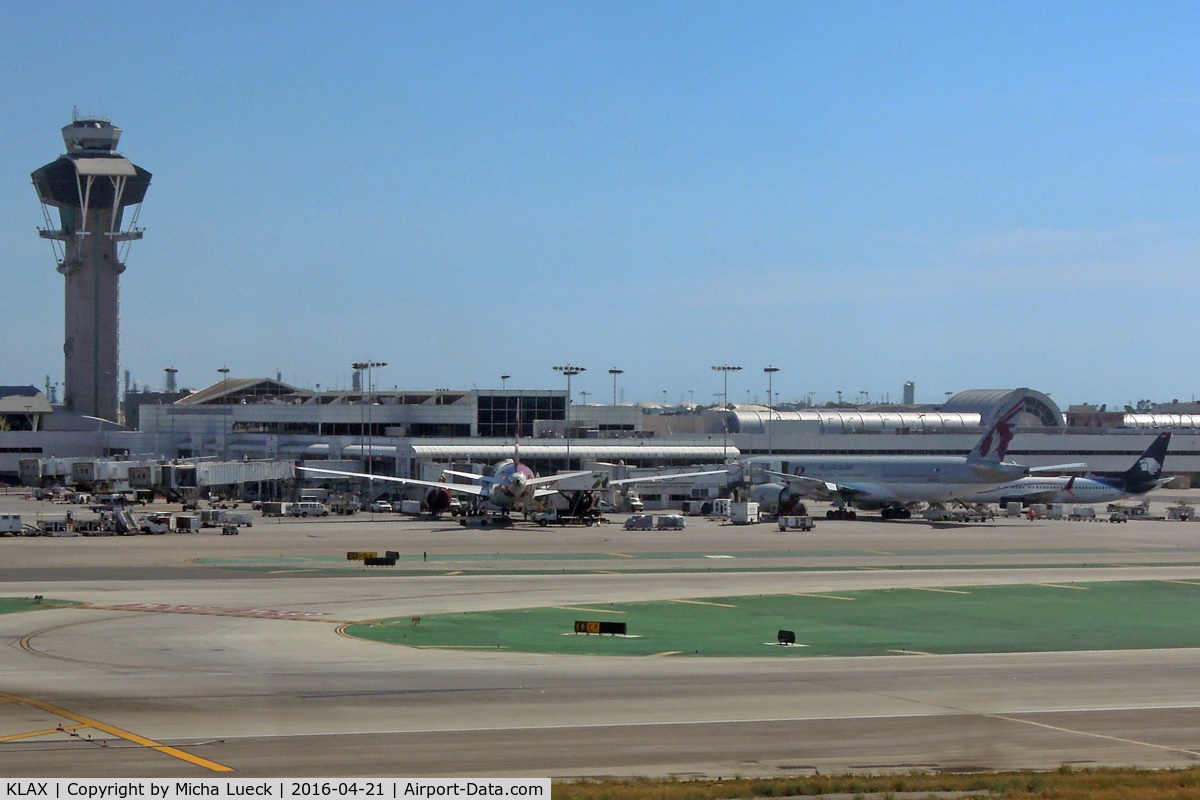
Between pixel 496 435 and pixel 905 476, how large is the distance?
5170 centimetres

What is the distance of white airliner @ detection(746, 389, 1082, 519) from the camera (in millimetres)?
98750

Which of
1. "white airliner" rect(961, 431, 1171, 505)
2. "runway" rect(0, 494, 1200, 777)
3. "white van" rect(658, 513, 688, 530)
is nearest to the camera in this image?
"runway" rect(0, 494, 1200, 777)

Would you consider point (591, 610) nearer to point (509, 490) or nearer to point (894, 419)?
point (509, 490)

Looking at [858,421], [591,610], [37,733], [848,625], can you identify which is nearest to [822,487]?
[858,421]

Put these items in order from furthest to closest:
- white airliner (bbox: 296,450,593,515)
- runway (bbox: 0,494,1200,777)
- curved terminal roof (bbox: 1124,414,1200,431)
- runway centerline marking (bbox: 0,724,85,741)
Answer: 1. curved terminal roof (bbox: 1124,414,1200,431)
2. white airliner (bbox: 296,450,593,515)
3. runway centerline marking (bbox: 0,724,85,741)
4. runway (bbox: 0,494,1200,777)

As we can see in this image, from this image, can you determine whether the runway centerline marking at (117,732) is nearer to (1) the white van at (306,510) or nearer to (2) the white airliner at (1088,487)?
(1) the white van at (306,510)

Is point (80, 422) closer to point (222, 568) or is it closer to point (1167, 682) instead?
point (222, 568)

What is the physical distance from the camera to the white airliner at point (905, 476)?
9875 centimetres

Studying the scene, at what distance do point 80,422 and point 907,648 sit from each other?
15051 cm

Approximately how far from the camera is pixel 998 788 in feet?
62.3

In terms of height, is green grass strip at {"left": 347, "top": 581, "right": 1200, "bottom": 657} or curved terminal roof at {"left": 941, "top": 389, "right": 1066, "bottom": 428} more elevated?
curved terminal roof at {"left": 941, "top": 389, "right": 1066, "bottom": 428}

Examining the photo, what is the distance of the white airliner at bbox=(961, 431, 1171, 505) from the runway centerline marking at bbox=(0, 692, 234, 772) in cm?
9228

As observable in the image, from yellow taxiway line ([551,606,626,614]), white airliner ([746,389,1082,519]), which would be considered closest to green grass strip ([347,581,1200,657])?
yellow taxiway line ([551,606,626,614])

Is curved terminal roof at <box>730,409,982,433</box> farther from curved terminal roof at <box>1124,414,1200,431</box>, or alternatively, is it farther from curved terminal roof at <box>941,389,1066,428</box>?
curved terminal roof at <box>1124,414,1200,431</box>
